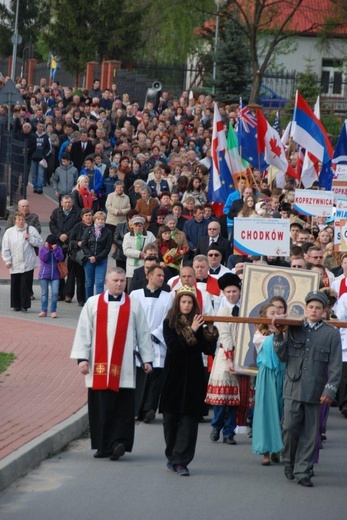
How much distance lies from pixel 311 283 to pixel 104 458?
2530 millimetres

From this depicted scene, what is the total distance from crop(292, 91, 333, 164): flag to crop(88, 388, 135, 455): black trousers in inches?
527

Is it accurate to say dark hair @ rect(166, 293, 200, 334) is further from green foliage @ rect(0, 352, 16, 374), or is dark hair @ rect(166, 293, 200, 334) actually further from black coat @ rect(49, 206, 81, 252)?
black coat @ rect(49, 206, 81, 252)

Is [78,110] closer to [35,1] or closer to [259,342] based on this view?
[259,342]

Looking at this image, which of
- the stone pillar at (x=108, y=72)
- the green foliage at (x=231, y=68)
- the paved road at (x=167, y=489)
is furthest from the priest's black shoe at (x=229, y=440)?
the stone pillar at (x=108, y=72)

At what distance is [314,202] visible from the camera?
20.1 metres

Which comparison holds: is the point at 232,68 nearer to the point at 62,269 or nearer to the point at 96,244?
the point at 96,244

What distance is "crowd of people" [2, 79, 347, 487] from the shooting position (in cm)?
1036

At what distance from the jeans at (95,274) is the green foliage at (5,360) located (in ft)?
14.0

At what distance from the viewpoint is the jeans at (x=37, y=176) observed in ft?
102

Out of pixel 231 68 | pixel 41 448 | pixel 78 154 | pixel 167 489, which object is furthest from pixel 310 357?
pixel 231 68

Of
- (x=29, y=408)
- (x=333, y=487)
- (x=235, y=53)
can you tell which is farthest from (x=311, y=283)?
(x=235, y=53)

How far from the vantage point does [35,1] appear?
73.5m

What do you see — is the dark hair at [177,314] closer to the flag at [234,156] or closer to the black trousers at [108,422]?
the black trousers at [108,422]

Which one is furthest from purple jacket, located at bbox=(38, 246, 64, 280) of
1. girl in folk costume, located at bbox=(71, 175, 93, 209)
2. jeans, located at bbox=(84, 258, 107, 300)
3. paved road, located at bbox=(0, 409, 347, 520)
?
paved road, located at bbox=(0, 409, 347, 520)
